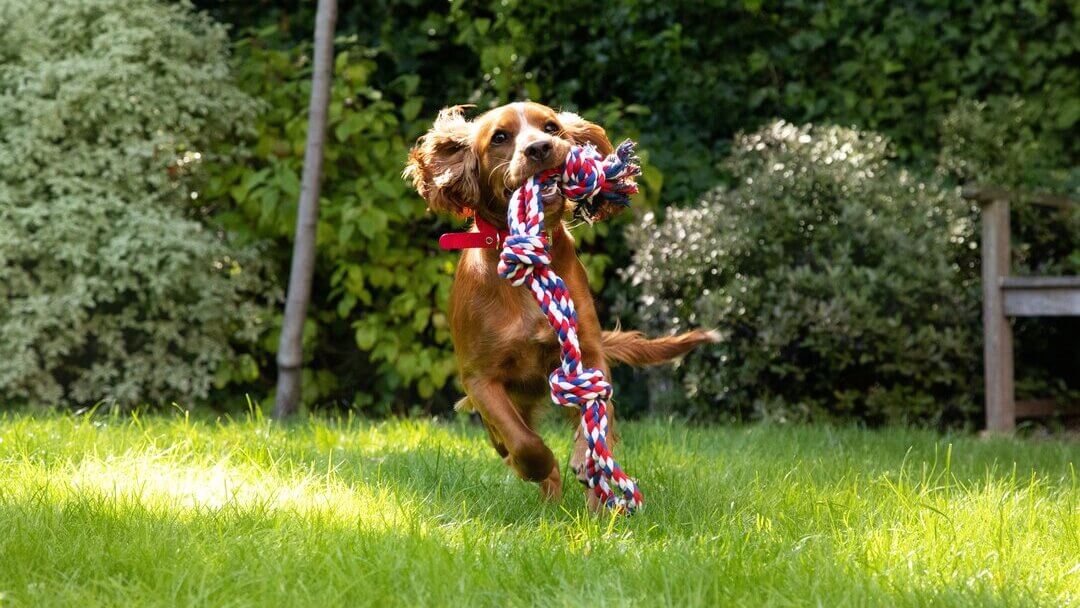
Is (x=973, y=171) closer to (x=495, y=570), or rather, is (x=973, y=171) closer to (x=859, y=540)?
(x=859, y=540)

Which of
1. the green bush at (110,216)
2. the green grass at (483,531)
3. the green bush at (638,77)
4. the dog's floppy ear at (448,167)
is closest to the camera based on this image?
the green grass at (483,531)

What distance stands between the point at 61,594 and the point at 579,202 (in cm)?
152

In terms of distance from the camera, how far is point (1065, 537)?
7.84 feet

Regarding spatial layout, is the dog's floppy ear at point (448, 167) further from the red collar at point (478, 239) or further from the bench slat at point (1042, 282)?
the bench slat at point (1042, 282)

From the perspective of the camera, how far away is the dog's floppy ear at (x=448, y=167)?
3051 mm

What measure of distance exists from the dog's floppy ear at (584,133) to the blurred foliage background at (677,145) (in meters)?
1.97

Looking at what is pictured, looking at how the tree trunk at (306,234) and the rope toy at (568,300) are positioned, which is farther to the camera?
the tree trunk at (306,234)

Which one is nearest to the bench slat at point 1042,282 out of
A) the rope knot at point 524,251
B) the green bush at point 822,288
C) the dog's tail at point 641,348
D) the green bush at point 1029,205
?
the green bush at point 822,288

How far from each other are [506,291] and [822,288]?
8.12 feet

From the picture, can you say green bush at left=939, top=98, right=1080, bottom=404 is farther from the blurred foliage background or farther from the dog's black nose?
the dog's black nose

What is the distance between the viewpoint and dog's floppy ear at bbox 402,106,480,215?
3.05 meters

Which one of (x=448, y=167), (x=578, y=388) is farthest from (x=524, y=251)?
(x=448, y=167)

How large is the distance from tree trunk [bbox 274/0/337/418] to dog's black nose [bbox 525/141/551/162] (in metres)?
2.63

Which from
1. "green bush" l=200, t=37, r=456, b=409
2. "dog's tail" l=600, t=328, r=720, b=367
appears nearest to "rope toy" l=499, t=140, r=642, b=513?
"dog's tail" l=600, t=328, r=720, b=367
